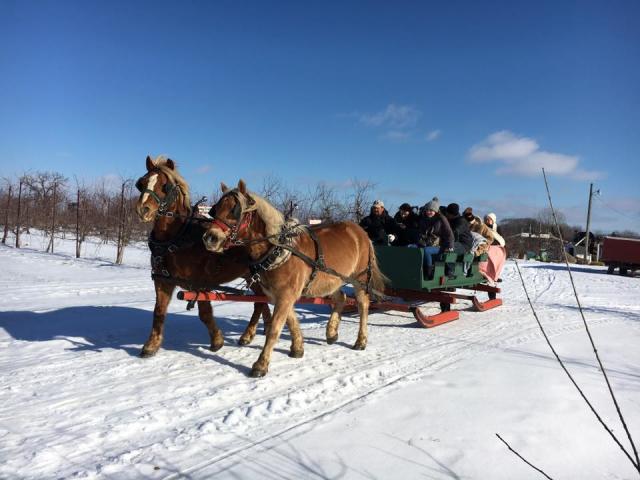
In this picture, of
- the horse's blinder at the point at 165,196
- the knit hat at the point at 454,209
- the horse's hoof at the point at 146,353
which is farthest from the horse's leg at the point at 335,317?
the knit hat at the point at 454,209

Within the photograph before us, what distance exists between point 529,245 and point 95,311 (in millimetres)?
42596

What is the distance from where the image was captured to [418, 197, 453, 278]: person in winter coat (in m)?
7.68

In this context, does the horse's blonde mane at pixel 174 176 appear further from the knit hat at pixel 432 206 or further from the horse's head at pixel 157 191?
the knit hat at pixel 432 206

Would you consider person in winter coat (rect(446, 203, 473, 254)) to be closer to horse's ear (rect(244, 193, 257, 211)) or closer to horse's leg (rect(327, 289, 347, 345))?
horse's leg (rect(327, 289, 347, 345))

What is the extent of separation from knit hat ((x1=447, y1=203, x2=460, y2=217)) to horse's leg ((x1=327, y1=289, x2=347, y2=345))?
3.44m

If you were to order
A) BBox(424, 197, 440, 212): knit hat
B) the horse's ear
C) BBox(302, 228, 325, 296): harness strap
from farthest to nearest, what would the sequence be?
BBox(424, 197, 440, 212): knit hat → BBox(302, 228, 325, 296): harness strap → the horse's ear

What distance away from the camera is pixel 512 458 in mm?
3160

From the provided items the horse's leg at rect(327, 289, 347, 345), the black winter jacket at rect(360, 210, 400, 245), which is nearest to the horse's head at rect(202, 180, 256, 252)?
the horse's leg at rect(327, 289, 347, 345)

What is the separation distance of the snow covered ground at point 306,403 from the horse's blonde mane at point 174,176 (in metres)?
1.79

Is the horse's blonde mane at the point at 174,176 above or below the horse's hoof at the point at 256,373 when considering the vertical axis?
above

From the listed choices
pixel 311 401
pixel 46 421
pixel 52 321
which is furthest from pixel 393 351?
pixel 52 321

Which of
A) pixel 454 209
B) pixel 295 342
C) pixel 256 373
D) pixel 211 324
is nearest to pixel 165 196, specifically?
pixel 211 324

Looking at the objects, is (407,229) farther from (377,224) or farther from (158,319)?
(158,319)

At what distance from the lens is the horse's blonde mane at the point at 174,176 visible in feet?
16.9
